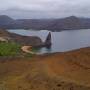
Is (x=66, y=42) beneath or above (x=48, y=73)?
beneath

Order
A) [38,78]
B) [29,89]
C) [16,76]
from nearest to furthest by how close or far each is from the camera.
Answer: [29,89], [38,78], [16,76]

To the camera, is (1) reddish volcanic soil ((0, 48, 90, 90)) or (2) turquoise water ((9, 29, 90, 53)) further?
(2) turquoise water ((9, 29, 90, 53))

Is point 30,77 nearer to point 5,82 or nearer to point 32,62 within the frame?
point 5,82

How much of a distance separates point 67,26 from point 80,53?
140987 millimetres

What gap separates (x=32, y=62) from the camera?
1567 centimetres

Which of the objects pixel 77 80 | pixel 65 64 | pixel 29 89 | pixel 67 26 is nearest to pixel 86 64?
pixel 65 64

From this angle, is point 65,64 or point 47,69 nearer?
point 47,69

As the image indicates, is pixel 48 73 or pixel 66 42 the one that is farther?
pixel 66 42

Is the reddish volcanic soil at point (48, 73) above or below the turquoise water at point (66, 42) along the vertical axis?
above

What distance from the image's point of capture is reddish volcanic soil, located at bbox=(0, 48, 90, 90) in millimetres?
11109

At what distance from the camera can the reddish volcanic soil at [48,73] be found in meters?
11.1

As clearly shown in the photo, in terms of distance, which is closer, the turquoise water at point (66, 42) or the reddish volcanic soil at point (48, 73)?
the reddish volcanic soil at point (48, 73)

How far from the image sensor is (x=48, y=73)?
12711 mm

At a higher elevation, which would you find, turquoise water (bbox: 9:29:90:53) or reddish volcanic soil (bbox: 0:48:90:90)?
reddish volcanic soil (bbox: 0:48:90:90)
